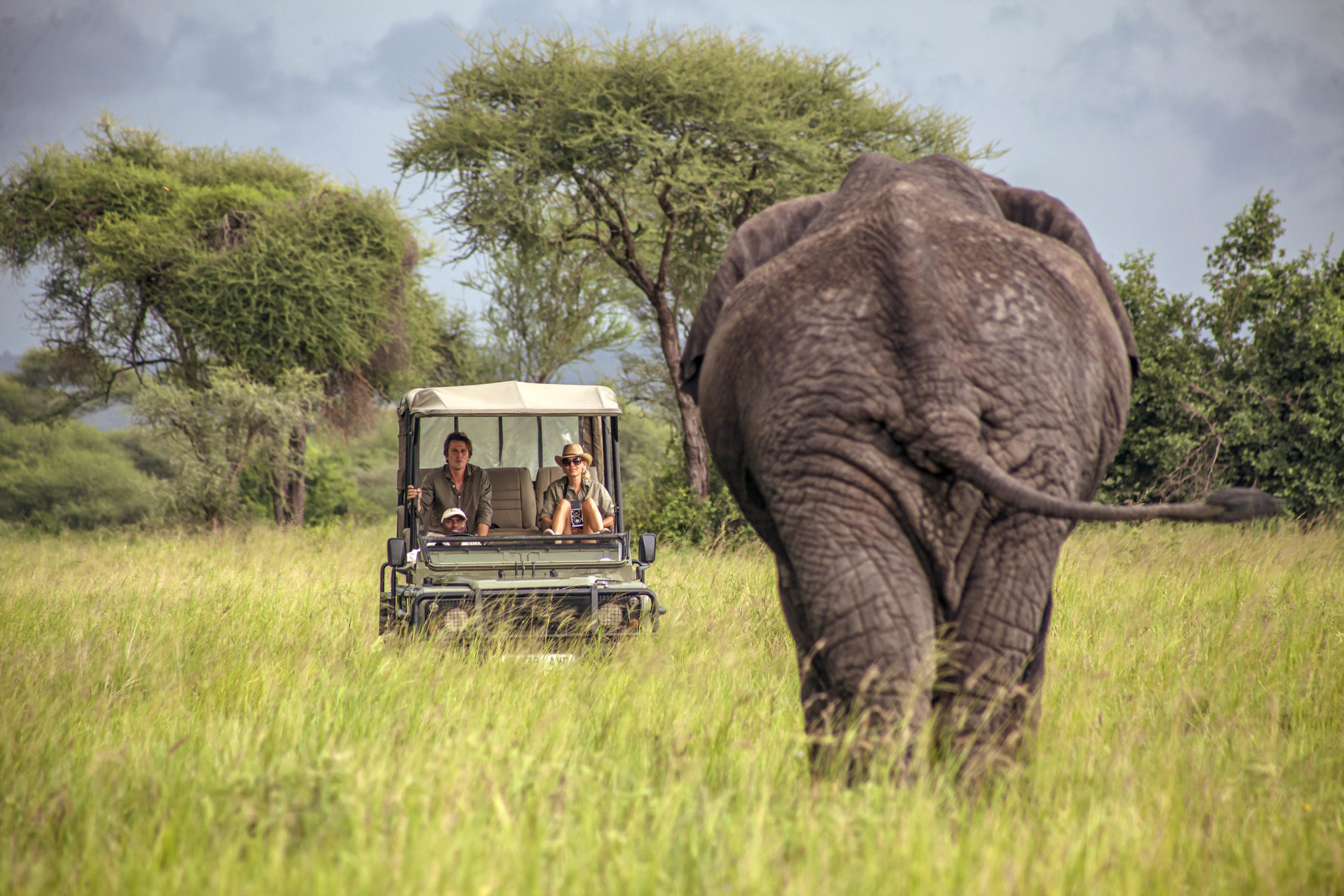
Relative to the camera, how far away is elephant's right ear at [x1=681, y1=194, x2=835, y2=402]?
3.03 meters

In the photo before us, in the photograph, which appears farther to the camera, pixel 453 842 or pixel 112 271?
pixel 112 271

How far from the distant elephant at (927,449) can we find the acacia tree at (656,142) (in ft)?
40.5

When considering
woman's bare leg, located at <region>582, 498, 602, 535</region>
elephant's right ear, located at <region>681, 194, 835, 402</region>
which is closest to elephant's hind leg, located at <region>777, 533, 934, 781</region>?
elephant's right ear, located at <region>681, 194, 835, 402</region>

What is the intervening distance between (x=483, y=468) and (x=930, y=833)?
22.5ft

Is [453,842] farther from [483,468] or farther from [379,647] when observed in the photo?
[483,468]

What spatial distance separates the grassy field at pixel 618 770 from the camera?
213 centimetres

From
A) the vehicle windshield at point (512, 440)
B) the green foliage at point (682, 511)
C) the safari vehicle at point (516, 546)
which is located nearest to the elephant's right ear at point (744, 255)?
the safari vehicle at point (516, 546)

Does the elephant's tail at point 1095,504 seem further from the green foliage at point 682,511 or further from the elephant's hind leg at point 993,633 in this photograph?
the green foliage at point 682,511

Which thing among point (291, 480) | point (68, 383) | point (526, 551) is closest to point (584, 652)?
point (526, 551)

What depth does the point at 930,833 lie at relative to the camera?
85.0 inches

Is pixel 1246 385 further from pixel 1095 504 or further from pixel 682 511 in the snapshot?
pixel 1095 504

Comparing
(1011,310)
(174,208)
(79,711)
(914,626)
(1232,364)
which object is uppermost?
(174,208)

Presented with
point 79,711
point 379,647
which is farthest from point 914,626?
point 379,647

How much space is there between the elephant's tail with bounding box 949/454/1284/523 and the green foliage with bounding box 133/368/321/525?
701 inches
